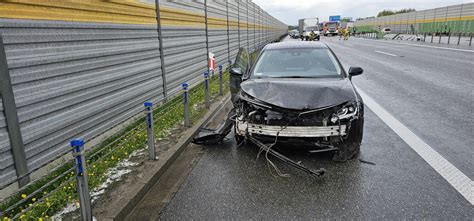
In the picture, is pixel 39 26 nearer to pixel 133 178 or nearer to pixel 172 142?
pixel 133 178

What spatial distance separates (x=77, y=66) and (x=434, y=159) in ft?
15.7

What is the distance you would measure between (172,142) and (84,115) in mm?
1318

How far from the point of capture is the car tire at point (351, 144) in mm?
4301

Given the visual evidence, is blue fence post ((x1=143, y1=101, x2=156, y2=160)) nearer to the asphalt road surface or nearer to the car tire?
the asphalt road surface

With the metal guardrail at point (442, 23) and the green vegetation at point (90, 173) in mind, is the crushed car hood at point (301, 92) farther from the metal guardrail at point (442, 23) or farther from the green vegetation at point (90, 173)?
the metal guardrail at point (442, 23)

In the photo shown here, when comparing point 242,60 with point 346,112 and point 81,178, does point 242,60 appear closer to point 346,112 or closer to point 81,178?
point 346,112

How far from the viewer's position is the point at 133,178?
12.8ft

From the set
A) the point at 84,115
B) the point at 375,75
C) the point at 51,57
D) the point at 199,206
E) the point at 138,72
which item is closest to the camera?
the point at 199,206

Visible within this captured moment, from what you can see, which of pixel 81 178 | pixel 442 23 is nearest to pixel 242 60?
pixel 81 178

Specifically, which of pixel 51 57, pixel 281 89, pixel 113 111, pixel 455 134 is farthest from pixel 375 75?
pixel 51 57

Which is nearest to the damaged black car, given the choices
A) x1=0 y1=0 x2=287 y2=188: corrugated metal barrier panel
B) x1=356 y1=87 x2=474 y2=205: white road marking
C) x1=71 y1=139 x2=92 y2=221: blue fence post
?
x1=356 y1=87 x2=474 y2=205: white road marking

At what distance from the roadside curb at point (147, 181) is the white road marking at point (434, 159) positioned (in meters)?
3.35

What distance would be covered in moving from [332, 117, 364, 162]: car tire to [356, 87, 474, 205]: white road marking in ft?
3.08

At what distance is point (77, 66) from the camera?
432 cm
